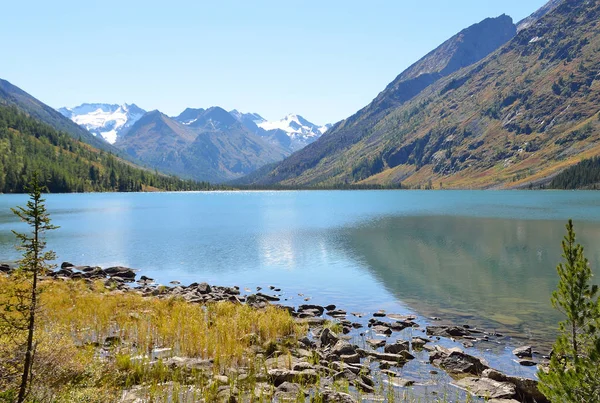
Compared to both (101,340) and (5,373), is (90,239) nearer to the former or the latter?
(101,340)

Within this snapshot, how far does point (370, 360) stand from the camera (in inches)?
890

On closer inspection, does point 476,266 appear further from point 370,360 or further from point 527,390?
point 527,390

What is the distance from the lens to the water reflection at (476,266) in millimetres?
35250

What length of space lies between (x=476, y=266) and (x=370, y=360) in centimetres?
3842

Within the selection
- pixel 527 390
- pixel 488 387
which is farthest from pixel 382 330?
pixel 527 390

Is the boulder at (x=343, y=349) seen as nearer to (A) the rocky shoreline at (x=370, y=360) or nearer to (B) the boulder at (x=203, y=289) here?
(A) the rocky shoreline at (x=370, y=360)

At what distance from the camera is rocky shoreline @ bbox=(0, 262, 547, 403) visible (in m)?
17.7

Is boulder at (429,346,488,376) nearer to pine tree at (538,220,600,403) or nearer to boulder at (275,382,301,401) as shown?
pine tree at (538,220,600,403)

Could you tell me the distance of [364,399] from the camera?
56.4 ft

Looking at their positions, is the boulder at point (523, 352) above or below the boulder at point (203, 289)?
above

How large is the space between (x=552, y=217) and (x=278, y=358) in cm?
12017

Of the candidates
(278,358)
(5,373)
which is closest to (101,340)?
(278,358)

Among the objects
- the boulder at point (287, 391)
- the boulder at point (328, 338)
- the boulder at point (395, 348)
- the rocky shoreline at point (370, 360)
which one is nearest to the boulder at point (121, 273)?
the rocky shoreline at point (370, 360)

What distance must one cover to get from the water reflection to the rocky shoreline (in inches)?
206
